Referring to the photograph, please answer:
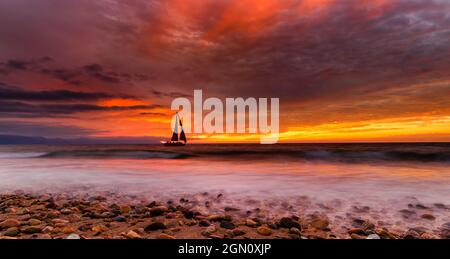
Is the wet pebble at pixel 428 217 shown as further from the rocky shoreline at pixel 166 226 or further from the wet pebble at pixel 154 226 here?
the wet pebble at pixel 154 226

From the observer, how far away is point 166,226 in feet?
12.6

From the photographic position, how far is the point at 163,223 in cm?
386

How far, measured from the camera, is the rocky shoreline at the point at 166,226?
3.50 m

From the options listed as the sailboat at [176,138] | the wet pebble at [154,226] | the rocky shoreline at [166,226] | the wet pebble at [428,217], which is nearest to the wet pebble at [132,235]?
the rocky shoreline at [166,226]

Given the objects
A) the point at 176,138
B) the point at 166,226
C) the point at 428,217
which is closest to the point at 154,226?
the point at 166,226

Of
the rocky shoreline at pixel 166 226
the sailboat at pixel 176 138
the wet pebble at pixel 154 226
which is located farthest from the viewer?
the sailboat at pixel 176 138

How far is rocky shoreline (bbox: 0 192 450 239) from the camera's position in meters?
3.50

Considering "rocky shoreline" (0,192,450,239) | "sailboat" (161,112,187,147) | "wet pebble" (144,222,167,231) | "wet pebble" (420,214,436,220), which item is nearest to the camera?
"rocky shoreline" (0,192,450,239)

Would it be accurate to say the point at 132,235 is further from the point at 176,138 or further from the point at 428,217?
the point at 176,138

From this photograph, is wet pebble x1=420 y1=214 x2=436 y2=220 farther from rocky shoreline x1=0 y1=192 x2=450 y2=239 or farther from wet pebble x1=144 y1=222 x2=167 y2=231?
wet pebble x1=144 y1=222 x2=167 y2=231

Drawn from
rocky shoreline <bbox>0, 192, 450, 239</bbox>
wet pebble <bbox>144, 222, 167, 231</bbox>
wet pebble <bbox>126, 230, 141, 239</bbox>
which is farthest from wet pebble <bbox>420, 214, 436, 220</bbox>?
wet pebble <bbox>126, 230, 141, 239</bbox>
